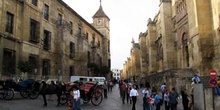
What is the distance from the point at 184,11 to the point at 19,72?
15.4 meters

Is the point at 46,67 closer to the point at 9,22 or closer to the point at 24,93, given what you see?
the point at 9,22

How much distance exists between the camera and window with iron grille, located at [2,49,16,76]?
20.0m

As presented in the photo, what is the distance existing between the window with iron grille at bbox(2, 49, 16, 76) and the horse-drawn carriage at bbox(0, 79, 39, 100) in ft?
15.7

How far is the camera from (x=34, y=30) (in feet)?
81.0

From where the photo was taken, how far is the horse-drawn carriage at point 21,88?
49.1 feet

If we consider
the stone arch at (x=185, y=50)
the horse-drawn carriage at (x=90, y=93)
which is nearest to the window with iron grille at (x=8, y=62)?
the horse-drawn carriage at (x=90, y=93)

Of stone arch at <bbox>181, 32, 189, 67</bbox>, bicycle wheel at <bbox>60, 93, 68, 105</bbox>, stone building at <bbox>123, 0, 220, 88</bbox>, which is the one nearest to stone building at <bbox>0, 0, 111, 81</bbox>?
bicycle wheel at <bbox>60, 93, 68, 105</bbox>

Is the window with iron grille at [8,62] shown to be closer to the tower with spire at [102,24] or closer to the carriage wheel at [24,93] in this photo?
the carriage wheel at [24,93]

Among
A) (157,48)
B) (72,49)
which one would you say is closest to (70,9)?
(72,49)

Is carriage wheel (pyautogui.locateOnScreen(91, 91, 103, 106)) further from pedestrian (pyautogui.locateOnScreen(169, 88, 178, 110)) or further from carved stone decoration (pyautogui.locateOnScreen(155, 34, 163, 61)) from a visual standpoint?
carved stone decoration (pyautogui.locateOnScreen(155, 34, 163, 61))

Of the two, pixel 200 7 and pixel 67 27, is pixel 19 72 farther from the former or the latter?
pixel 200 7

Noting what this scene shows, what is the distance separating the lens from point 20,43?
72.0ft

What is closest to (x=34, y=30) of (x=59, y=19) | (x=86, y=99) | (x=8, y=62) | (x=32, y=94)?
(x=8, y=62)

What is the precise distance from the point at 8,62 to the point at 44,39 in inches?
272
